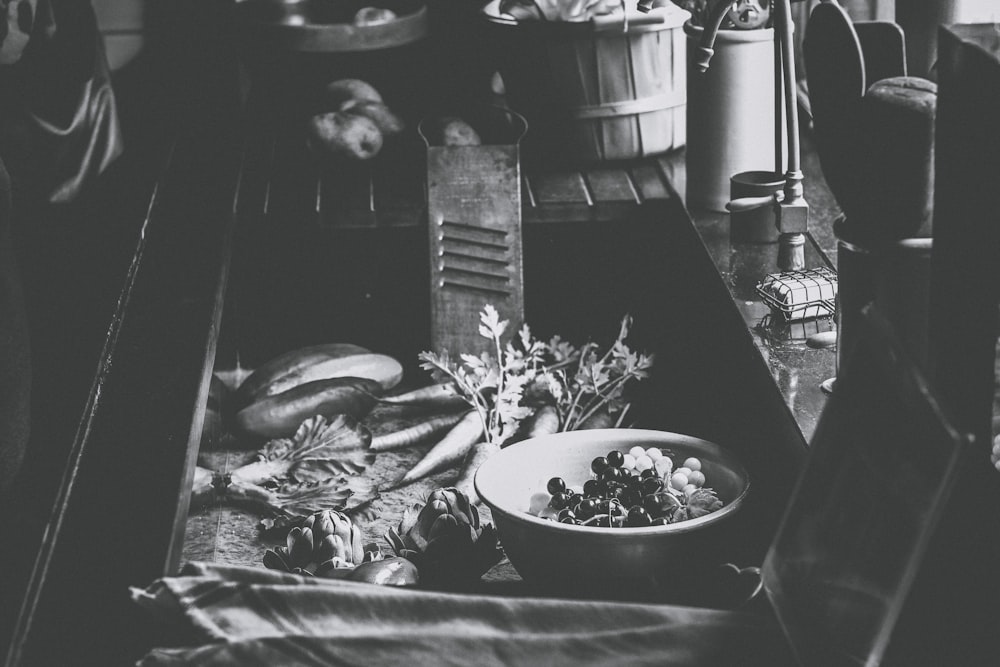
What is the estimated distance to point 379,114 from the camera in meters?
2.89

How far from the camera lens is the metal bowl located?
300 centimetres

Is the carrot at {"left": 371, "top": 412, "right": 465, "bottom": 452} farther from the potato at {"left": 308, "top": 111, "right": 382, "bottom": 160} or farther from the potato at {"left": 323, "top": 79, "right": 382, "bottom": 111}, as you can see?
the potato at {"left": 323, "top": 79, "right": 382, "bottom": 111}

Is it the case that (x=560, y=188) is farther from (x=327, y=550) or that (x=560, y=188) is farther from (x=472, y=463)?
(x=327, y=550)

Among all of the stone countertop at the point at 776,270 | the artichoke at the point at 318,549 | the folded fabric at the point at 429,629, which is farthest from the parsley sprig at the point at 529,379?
the folded fabric at the point at 429,629

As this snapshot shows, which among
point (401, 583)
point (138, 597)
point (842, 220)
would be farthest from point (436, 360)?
point (138, 597)

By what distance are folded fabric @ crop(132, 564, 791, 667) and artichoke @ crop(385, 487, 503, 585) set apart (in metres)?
0.47

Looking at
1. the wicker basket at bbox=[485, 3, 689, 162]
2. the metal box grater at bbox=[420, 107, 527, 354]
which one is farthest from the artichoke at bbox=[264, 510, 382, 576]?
the wicker basket at bbox=[485, 3, 689, 162]

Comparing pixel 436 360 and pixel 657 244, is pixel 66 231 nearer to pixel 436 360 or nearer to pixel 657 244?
pixel 436 360

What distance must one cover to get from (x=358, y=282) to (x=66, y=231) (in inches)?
23.7

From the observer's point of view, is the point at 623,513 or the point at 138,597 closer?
the point at 138,597

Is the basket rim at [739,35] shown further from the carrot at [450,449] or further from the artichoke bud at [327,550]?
the artichoke bud at [327,550]

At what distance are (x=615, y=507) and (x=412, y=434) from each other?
2.85 ft

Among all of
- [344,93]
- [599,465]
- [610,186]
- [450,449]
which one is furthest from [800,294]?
[344,93]

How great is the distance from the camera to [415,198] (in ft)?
8.72
